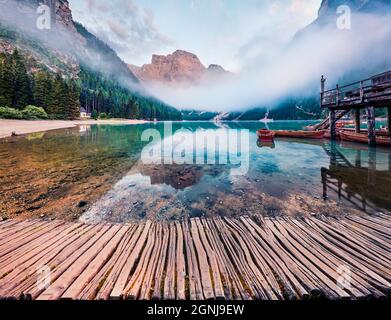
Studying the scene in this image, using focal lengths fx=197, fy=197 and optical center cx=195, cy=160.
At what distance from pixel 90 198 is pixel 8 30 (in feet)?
659

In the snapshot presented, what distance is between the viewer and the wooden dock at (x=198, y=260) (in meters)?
3.17

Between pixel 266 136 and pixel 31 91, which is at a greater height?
pixel 31 91

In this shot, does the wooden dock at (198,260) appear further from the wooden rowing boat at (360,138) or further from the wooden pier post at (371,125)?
the wooden rowing boat at (360,138)

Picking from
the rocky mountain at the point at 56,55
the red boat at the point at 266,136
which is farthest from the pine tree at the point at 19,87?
the red boat at the point at 266,136

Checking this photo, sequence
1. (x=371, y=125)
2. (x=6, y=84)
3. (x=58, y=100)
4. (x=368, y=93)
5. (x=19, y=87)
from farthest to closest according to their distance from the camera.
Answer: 1. (x=58, y=100)
2. (x=19, y=87)
3. (x=6, y=84)
4. (x=371, y=125)
5. (x=368, y=93)

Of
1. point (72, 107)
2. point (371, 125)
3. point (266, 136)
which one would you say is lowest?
point (266, 136)

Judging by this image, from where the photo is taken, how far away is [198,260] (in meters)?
4.06

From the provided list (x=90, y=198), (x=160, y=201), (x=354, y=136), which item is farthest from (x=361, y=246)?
(x=354, y=136)

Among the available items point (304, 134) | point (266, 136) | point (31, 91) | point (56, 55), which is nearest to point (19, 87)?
point (31, 91)

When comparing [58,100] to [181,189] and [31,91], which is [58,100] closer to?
[31,91]

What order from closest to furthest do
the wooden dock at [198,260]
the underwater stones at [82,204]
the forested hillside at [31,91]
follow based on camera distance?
the wooden dock at [198,260], the underwater stones at [82,204], the forested hillside at [31,91]

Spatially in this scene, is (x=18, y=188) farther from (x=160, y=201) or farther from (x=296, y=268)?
(x=296, y=268)

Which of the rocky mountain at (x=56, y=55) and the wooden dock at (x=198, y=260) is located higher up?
the rocky mountain at (x=56, y=55)
